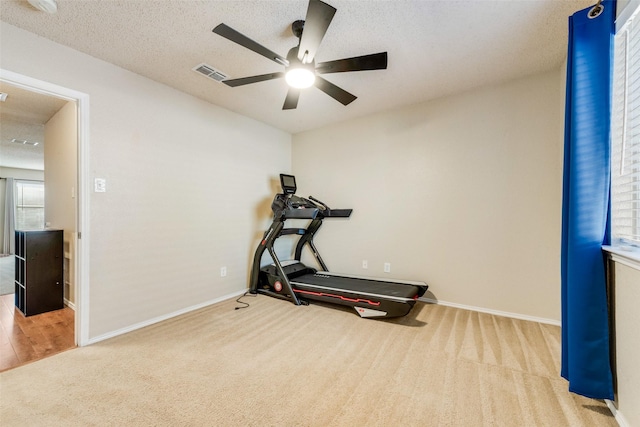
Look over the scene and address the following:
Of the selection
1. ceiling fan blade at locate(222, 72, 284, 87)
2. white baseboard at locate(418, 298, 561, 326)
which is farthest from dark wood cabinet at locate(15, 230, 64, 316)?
white baseboard at locate(418, 298, 561, 326)

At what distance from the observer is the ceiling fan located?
1.48 m

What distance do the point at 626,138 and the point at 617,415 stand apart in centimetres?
143

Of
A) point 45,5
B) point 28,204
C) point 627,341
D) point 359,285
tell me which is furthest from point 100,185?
point 28,204

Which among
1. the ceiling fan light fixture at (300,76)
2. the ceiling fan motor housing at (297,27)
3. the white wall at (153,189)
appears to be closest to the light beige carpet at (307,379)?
the white wall at (153,189)

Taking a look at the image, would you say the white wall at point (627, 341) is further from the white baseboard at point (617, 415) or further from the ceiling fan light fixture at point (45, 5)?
the ceiling fan light fixture at point (45, 5)

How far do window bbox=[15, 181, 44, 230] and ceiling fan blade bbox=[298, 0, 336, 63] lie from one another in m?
9.13

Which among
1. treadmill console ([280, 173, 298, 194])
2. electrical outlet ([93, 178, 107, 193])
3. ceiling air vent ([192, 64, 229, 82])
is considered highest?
ceiling air vent ([192, 64, 229, 82])

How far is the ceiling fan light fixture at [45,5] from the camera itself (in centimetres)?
163

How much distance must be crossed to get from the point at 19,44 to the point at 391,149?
3423mm

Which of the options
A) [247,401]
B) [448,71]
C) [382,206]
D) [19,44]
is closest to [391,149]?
[382,206]

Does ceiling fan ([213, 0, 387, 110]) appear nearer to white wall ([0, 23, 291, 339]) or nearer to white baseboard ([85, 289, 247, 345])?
white wall ([0, 23, 291, 339])

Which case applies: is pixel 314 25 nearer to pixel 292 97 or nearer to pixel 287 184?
pixel 292 97

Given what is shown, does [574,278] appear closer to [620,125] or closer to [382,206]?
[620,125]

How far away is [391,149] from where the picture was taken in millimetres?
3406
